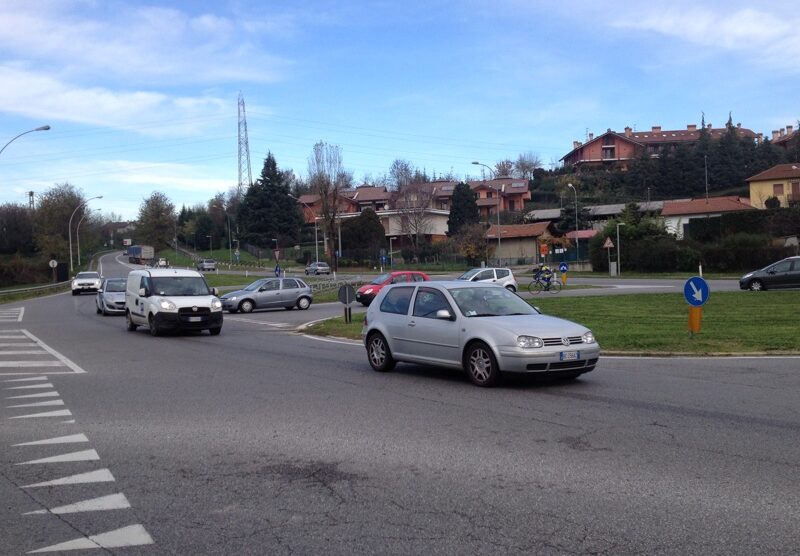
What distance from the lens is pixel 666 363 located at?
44.3 ft

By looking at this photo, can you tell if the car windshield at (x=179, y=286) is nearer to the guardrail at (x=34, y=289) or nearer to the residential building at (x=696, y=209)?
the guardrail at (x=34, y=289)

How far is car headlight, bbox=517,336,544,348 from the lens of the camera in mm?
10648

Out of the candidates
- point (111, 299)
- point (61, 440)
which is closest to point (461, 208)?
point (111, 299)

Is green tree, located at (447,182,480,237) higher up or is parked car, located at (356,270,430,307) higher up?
green tree, located at (447,182,480,237)

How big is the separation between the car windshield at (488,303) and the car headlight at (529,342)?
110 cm

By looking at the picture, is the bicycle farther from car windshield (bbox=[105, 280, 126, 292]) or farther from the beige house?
the beige house

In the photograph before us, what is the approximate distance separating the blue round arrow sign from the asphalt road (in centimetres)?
266

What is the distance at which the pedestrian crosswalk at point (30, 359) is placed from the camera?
47.2 ft

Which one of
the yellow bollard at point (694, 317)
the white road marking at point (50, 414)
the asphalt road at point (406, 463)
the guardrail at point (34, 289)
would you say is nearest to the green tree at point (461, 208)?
the guardrail at point (34, 289)

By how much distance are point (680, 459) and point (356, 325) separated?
16363mm

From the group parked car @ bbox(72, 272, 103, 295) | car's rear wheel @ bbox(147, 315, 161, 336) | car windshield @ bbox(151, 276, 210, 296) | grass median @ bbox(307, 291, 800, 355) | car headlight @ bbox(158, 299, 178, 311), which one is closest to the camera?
grass median @ bbox(307, 291, 800, 355)

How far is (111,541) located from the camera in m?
5.14

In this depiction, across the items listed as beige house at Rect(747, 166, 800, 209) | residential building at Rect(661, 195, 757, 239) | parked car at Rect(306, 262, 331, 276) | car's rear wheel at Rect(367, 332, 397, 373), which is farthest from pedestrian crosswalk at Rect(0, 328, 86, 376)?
beige house at Rect(747, 166, 800, 209)

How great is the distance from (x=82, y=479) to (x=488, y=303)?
22.4 ft
